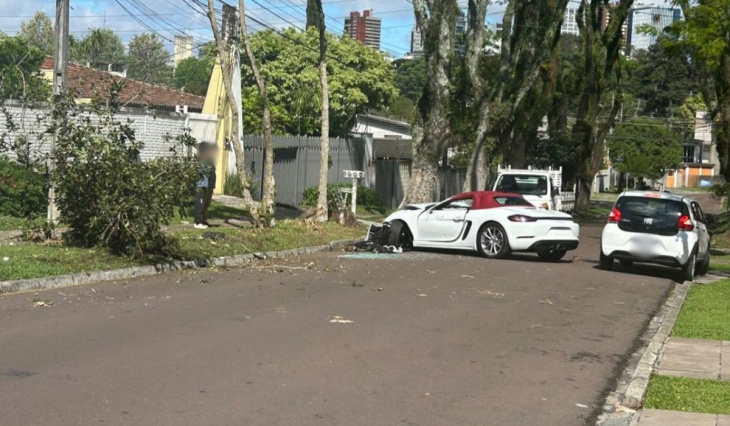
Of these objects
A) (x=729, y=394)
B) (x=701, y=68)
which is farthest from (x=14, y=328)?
(x=701, y=68)

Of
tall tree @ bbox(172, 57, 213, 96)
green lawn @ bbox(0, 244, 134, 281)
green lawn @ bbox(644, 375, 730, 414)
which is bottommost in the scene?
green lawn @ bbox(644, 375, 730, 414)

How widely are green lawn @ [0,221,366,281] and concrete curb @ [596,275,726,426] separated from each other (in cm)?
767

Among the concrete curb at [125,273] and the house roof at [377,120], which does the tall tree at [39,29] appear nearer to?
the house roof at [377,120]

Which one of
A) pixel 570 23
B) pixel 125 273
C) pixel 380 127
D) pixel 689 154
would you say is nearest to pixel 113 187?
pixel 125 273

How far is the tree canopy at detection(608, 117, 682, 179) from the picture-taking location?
251ft

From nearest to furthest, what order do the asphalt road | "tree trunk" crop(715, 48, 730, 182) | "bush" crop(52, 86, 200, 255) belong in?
the asphalt road, "bush" crop(52, 86, 200, 255), "tree trunk" crop(715, 48, 730, 182)

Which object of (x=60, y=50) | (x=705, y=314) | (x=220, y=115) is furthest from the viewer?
(x=220, y=115)

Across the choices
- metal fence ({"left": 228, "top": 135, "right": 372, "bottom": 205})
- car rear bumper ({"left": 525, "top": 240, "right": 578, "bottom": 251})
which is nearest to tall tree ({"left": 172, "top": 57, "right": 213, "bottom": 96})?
metal fence ({"left": 228, "top": 135, "right": 372, "bottom": 205})

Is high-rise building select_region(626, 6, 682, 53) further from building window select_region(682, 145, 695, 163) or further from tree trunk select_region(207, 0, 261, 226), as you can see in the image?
tree trunk select_region(207, 0, 261, 226)

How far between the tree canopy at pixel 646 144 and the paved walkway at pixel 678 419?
67.3 meters

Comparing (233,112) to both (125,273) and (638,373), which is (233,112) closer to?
(125,273)

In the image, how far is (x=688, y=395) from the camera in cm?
845

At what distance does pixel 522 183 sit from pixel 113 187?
56.9ft

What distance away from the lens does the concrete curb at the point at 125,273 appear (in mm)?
12641
